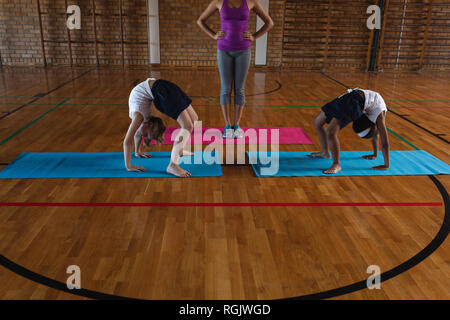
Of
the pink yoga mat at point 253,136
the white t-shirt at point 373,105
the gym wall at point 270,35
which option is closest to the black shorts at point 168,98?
the pink yoga mat at point 253,136

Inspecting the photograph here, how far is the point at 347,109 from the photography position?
9.03 ft

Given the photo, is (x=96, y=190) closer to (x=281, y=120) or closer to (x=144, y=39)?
(x=281, y=120)

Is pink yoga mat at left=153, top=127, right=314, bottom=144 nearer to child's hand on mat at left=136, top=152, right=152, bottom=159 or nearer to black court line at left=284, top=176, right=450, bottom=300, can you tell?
child's hand on mat at left=136, top=152, right=152, bottom=159

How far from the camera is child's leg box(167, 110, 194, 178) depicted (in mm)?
2768

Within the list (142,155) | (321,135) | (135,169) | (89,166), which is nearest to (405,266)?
(321,135)

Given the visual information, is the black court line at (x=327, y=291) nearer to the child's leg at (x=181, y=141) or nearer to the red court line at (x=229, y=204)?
the red court line at (x=229, y=204)

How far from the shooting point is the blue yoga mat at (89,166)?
2.81 metres

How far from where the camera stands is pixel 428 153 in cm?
333

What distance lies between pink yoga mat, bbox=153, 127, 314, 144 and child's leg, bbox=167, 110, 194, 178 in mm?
737

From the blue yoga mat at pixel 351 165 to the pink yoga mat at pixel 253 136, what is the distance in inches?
13.7

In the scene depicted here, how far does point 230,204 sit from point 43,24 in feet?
23.9

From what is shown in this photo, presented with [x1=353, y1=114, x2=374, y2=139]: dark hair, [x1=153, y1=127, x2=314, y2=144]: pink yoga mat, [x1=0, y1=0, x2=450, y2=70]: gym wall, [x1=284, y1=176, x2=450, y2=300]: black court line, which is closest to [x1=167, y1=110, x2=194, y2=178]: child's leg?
[x1=153, y1=127, x2=314, y2=144]: pink yoga mat
